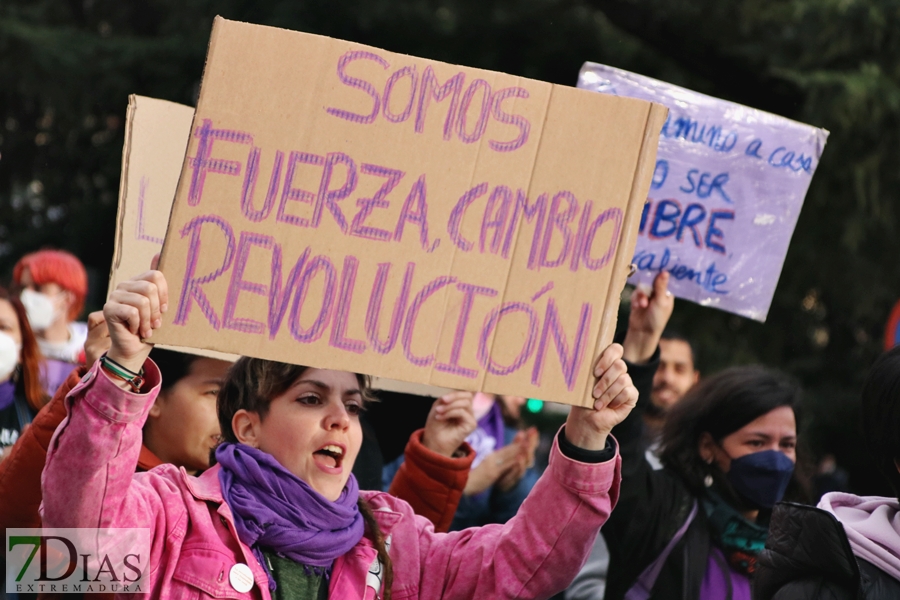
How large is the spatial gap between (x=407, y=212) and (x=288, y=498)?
2.17ft

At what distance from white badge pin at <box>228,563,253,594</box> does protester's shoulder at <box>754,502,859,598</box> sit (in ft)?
3.36

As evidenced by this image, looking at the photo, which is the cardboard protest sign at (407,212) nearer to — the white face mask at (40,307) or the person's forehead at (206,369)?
the person's forehead at (206,369)

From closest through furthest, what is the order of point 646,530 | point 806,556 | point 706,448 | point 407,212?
point 806,556 → point 407,212 → point 646,530 → point 706,448

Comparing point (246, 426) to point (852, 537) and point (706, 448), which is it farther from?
point (706, 448)

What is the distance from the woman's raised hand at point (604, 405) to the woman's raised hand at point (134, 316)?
2.95 ft

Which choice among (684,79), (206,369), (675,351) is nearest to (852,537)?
(206,369)

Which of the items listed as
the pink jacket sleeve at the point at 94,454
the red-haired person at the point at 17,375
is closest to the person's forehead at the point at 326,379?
the pink jacket sleeve at the point at 94,454

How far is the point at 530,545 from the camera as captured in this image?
2.44 meters

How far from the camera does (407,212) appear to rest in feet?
7.74

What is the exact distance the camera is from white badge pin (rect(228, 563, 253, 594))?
2.24 m

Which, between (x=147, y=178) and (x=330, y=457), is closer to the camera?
(x=330, y=457)

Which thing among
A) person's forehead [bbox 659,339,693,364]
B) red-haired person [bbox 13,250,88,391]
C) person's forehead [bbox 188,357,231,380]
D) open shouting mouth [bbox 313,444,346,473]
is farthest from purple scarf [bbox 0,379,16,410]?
person's forehead [bbox 659,339,693,364]

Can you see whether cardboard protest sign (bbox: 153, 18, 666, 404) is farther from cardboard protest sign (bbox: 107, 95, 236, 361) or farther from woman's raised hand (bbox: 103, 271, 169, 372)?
cardboard protest sign (bbox: 107, 95, 236, 361)

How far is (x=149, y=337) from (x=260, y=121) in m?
0.51
